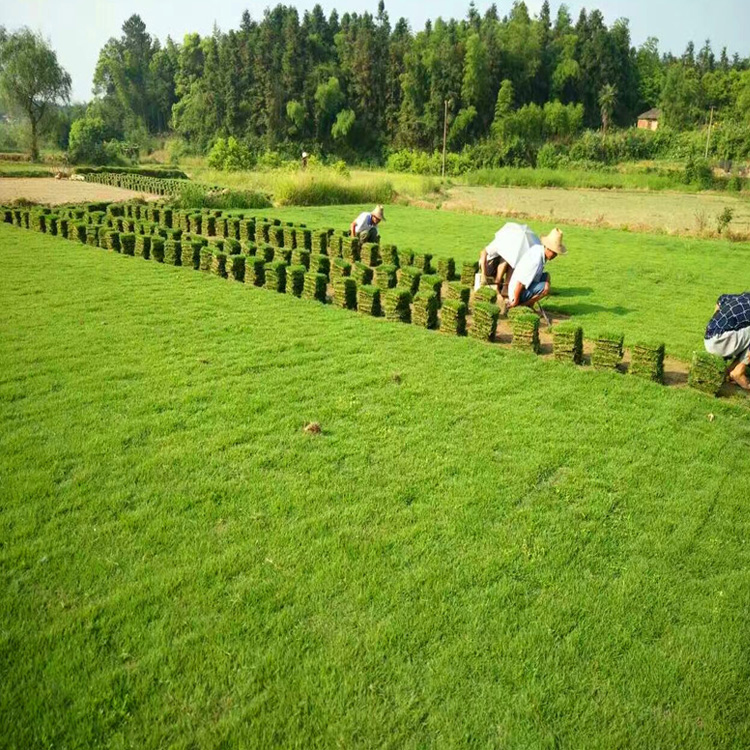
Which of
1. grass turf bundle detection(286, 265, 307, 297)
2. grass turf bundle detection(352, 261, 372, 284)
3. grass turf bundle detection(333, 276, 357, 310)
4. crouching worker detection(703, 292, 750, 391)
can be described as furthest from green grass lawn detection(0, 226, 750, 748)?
grass turf bundle detection(352, 261, 372, 284)

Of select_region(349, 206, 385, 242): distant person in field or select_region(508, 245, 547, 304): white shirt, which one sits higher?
select_region(349, 206, 385, 242): distant person in field

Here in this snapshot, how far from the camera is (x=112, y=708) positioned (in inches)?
124

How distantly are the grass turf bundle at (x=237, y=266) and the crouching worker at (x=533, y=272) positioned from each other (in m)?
5.53

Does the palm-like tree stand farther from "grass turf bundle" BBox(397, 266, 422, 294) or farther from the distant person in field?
"grass turf bundle" BBox(397, 266, 422, 294)

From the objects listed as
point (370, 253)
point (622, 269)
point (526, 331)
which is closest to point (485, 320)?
point (526, 331)

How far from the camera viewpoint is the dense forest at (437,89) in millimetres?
65250

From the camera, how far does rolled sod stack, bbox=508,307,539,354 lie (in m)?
8.88

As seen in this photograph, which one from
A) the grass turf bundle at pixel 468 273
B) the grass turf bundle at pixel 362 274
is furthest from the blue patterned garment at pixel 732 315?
the grass turf bundle at pixel 362 274

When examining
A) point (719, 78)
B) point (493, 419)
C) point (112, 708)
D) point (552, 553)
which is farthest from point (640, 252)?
point (719, 78)

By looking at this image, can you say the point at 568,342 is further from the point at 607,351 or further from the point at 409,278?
the point at 409,278

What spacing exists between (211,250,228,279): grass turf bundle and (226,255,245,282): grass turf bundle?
0.53 ft

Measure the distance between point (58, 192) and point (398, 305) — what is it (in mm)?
27067

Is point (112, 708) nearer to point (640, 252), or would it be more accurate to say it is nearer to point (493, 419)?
point (493, 419)

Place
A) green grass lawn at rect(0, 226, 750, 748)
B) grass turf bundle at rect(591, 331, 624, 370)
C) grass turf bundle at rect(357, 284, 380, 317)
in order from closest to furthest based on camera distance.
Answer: green grass lawn at rect(0, 226, 750, 748), grass turf bundle at rect(591, 331, 624, 370), grass turf bundle at rect(357, 284, 380, 317)
